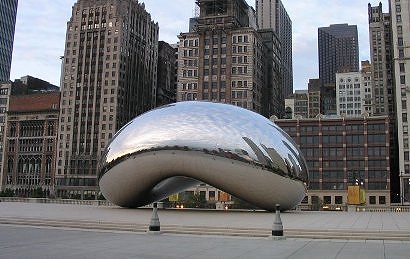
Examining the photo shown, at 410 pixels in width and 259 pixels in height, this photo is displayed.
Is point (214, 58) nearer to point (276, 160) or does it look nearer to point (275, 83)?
point (275, 83)

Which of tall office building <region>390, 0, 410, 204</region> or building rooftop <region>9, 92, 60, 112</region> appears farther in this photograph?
building rooftop <region>9, 92, 60, 112</region>

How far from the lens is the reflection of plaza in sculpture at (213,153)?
25.8 metres

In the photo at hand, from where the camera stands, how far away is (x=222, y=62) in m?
122

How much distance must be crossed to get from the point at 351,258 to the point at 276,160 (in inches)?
589

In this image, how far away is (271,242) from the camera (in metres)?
14.3

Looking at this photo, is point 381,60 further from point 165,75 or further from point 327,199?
point 165,75

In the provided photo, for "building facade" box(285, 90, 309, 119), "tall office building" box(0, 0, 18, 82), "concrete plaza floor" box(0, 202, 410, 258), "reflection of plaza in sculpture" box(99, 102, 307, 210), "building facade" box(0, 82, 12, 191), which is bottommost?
"concrete plaza floor" box(0, 202, 410, 258)

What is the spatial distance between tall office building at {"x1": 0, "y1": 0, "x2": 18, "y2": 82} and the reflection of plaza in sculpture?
151m

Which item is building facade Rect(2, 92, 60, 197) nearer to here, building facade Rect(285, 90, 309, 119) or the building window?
the building window

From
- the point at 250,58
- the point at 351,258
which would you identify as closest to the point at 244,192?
the point at 351,258

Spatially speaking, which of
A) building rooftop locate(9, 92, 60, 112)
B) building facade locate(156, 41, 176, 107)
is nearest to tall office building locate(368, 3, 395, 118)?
building facade locate(156, 41, 176, 107)

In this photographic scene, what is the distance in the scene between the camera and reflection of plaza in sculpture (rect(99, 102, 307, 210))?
2583 centimetres

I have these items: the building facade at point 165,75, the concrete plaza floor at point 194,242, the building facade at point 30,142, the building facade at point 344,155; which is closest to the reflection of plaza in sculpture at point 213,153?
the concrete plaza floor at point 194,242

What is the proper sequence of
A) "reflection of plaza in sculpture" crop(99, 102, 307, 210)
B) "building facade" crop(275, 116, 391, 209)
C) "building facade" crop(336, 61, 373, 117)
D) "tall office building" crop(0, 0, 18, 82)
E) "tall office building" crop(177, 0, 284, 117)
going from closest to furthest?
"reflection of plaza in sculpture" crop(99, 102, 307, 210) < "building facade" crop(275, 116, 391, 209) < "tall office building" crop(177, 0, 284, 117) < "tall office building" crop(0, 0, 18, 82) < "building facade" crop(336, 61, 373, 117)
